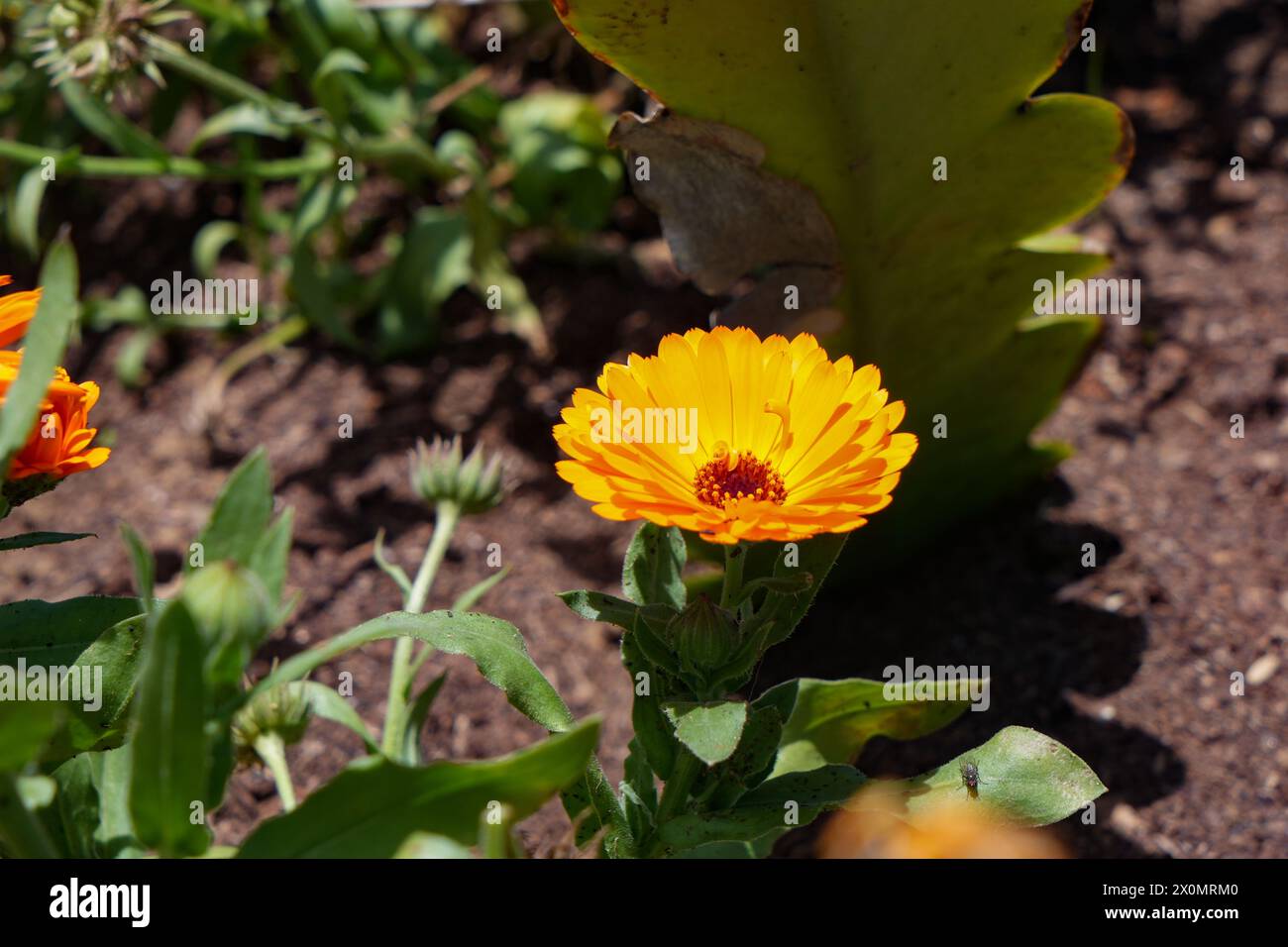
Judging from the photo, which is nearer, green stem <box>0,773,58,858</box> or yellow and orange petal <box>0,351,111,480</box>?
green stem <box>0,773,58,858</box>

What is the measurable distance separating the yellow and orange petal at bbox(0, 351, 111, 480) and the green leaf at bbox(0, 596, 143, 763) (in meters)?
0.16

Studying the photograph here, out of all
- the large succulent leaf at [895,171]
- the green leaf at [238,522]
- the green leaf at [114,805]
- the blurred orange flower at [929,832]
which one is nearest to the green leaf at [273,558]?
the green leaf at [238,522]

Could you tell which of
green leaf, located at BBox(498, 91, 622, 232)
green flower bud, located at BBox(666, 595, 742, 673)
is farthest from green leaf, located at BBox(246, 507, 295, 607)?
green leaf, located at BBox(498, 91, 622, 232)

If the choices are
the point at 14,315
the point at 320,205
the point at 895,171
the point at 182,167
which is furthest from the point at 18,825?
the point at 182,167

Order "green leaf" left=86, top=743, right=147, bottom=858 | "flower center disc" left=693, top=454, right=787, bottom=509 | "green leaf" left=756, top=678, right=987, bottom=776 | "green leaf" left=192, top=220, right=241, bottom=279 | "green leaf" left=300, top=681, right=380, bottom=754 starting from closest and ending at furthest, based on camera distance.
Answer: "green leaf" left=86, top=743, right=147, bottom=858 → "flower center disc" left=693, top=454, right=787, bottom=509 → "green leaf" left=756, top=678, right=987, bottom=776 → "green leaf" left=300, top=681, right=380, bottom=754 → "green leaf" left=192, top=220, right=241, bottom=279

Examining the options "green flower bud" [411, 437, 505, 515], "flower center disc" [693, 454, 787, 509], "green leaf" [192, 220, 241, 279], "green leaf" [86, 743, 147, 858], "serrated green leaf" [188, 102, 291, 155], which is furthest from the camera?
"green leaf" [192, 220, 241, 279]

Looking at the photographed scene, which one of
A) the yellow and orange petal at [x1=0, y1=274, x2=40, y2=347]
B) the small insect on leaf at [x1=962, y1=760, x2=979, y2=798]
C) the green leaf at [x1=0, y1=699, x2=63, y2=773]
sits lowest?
the small insect on leaf at [x1=962, y1=760, x2=979, y2=798]

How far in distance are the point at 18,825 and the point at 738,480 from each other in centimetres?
72

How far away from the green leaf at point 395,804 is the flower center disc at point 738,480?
0.36 meters

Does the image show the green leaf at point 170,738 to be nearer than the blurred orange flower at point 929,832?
Yes

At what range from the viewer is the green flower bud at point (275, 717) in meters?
1.48

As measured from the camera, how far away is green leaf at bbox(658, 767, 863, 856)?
1.23 meters

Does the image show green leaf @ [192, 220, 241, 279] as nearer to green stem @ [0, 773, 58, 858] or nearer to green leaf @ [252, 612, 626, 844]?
green leaf @ [252, 612, 626, 844]

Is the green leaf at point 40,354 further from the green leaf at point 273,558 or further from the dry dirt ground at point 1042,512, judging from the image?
the dry dirt ground at point 1042,512
